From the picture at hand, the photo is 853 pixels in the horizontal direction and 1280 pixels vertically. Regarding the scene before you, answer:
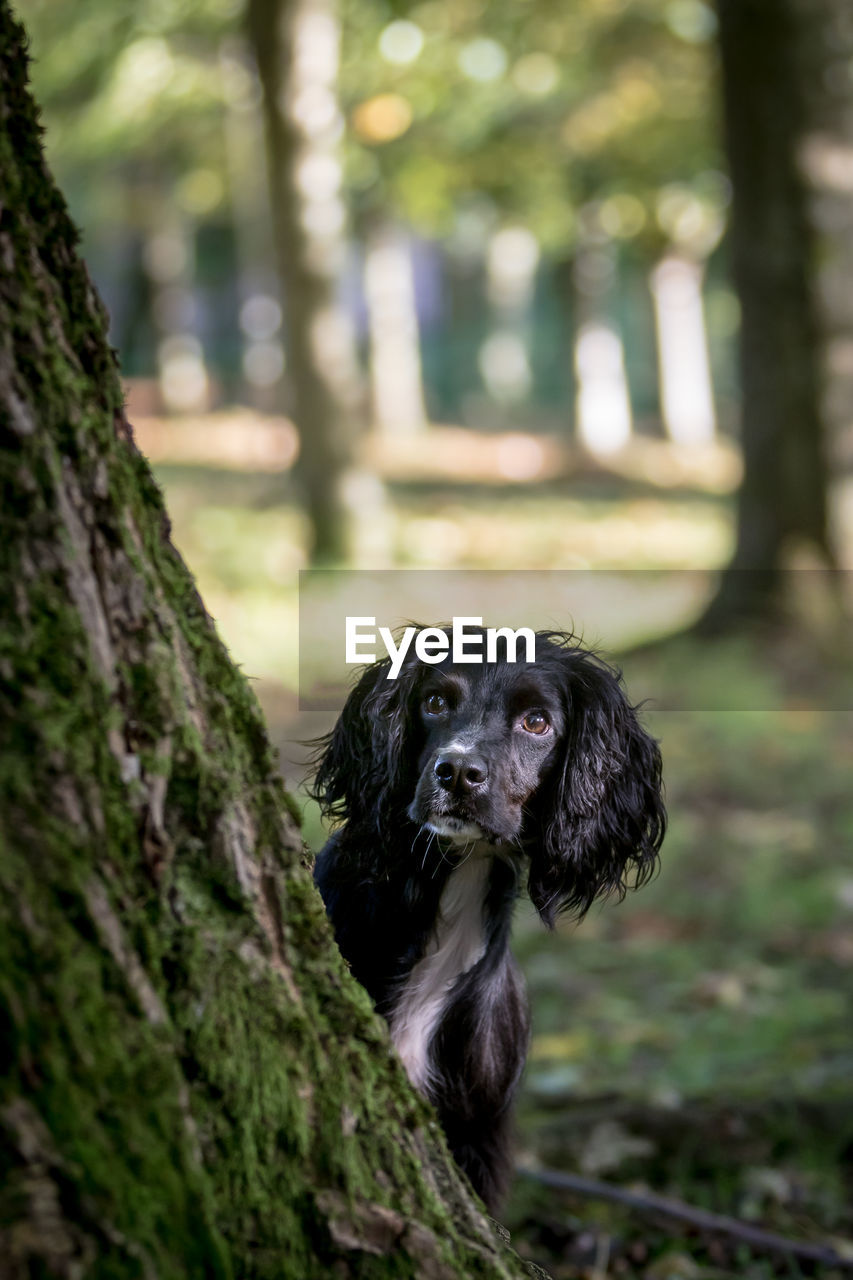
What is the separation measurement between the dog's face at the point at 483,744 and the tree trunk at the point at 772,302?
709cm

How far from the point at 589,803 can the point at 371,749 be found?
A: 43cm

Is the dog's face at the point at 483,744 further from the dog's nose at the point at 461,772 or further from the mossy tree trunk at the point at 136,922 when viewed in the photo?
the mossy tree trunk at the point at 136,922

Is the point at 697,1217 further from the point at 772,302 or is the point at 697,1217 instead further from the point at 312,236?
the point at 312,236

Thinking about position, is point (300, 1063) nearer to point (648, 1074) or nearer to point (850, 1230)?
point (850, 1230)

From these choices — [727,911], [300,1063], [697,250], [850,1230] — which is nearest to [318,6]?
[727,911]

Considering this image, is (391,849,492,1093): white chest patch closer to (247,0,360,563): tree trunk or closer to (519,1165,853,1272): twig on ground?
(519,1165,853,1272): twig on ground

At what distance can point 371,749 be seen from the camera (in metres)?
2.53

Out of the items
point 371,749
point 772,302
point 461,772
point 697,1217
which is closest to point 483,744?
point 461,772

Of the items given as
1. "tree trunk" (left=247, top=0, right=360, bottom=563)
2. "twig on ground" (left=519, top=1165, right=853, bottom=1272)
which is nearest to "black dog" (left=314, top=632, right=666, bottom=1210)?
"twig on ground" (left=519, top=1165, right=853, bottom=1272)

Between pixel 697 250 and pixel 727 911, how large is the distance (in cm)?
2216

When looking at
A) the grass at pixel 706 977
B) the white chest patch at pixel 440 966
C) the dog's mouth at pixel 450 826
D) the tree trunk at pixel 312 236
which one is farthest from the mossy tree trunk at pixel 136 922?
the tree trunk at pixel 312 236

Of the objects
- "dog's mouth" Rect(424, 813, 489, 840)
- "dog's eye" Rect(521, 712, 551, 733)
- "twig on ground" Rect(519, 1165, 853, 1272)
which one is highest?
"dog's eye" Rect(521, 712, 551, 733)

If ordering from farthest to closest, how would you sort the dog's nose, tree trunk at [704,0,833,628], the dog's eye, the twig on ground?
tree trunk at [704,0,833,628] → the twig on ground → the dog's eye → the dog's nose

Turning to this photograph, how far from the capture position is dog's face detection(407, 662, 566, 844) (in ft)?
7.99
